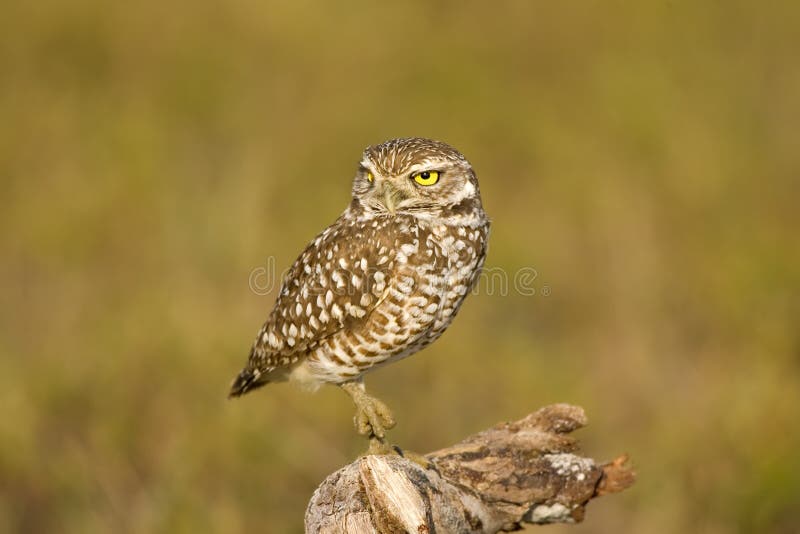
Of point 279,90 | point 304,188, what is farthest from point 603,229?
point 279,90

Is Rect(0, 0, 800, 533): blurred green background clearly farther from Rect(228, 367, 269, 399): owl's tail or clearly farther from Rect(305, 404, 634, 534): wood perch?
Rect(305, 404, 634, 534): wood perch

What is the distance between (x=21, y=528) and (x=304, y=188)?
169 inches

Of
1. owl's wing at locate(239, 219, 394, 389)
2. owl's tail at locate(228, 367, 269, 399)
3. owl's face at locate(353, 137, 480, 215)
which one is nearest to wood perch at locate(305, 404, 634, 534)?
owl's wing at locate(239, 219, 394, 389)

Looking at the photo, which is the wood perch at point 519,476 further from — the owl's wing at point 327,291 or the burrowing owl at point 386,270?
the owl's wing at point 327,291

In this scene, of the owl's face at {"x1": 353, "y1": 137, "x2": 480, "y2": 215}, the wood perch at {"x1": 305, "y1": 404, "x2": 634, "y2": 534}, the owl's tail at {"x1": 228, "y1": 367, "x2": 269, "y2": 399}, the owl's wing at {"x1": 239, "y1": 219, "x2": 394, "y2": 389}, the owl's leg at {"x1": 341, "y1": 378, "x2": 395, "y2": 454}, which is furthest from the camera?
the owl's tail at {"x1": 228, "y1": 367, "x2": 269, "y2": 399}

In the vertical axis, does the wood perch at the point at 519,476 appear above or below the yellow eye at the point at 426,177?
below

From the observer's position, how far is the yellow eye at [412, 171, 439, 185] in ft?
14.6

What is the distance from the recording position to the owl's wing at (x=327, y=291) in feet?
14.8

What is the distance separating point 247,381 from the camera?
508 centimetres

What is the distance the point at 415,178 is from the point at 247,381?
4.47 ft

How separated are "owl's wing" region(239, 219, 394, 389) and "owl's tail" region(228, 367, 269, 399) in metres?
0.05

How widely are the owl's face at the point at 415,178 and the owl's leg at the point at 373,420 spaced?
Answer: 847 millimetres

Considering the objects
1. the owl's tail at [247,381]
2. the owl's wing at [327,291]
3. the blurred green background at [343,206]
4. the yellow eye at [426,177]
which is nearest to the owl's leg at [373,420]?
the owl's wing at [327,291]

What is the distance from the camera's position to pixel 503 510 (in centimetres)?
425
